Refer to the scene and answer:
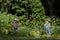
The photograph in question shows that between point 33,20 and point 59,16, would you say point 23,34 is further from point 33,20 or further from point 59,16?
point 59,16

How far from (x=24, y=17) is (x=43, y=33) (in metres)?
4.19

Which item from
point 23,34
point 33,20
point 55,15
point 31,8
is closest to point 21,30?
point 23,34

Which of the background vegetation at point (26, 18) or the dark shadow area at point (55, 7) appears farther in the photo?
the dark shadow area at point (55, 7)

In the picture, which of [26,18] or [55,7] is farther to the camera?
[55,7]

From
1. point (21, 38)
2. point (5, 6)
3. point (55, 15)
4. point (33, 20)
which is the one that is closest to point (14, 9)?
point (5, 6)

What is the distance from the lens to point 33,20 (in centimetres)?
2375

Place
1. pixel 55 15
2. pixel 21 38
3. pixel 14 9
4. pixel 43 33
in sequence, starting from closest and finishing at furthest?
pixel 21 38, pixel 43 33, pixel 14 9, pixel 55 15

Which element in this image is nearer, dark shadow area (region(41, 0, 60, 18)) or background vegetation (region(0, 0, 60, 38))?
background vegetation (region(0, 0, 60, 38))

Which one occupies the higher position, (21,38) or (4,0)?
(4,0)

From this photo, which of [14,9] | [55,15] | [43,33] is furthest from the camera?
[55,15]

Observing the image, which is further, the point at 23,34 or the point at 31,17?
the point at 31,17

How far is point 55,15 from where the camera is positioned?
27.8 meters

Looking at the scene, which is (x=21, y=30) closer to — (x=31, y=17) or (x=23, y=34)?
(x=23, y=34)

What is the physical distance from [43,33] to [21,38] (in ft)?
7.29
